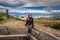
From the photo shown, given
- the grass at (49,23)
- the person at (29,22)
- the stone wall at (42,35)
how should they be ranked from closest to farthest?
1. the stone wall at (42,35)
2. the person at (29,22)
3. the grass at (49,23)

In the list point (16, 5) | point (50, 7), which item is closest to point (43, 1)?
point (50, 7)

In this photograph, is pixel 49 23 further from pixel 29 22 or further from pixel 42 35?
pixel 42 35

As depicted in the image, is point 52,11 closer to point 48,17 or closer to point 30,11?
point 48,17

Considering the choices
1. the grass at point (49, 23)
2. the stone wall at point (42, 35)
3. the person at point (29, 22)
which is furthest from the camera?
the grass at point (49, 23)

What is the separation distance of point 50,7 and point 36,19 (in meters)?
0.73

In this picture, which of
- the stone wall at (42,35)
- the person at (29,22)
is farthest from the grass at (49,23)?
the person at (29,22)

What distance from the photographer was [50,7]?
9117mm

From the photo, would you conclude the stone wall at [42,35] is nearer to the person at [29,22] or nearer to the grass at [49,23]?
the person at [29,22]

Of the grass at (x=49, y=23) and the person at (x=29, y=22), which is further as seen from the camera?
the grass at (x=49, y=23)

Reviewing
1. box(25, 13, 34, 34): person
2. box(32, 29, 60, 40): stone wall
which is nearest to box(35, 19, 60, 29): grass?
box(32, 29, 60, 40): stone wall

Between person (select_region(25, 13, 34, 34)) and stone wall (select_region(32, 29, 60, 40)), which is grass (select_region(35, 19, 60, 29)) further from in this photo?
person (select_region(25, 13, 34, 34))

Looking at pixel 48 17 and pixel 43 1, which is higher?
pixel 43 1

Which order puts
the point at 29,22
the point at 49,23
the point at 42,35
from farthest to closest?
the point at 49,23 < the point at 29,22 < the point at 42,35

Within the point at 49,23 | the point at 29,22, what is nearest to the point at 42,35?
the point at 29,22
